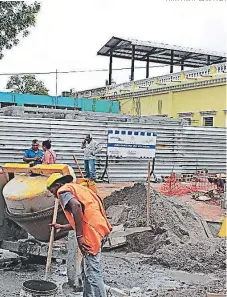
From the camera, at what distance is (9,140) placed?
17.5m

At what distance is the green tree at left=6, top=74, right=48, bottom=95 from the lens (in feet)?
156

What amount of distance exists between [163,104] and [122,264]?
21013 millimetres

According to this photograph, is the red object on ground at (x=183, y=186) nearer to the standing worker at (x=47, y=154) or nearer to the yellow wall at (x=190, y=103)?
the standing worker at (x=47, y=154)

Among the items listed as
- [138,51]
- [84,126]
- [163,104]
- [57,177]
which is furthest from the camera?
[138,51]

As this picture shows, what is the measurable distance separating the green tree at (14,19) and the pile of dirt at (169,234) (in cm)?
440

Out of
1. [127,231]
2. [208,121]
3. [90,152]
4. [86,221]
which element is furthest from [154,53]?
[86,221]

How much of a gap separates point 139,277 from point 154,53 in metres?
27.1

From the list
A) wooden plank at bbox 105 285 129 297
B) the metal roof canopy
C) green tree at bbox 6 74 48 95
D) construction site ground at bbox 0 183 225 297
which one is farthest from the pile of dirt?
green tree at bbox 6 74 48 95

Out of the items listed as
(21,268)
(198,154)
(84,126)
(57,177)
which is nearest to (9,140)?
(84,126)

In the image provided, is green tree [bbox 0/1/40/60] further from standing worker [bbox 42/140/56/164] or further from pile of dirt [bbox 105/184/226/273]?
pile of dirt [bbox 105/184/226/273]

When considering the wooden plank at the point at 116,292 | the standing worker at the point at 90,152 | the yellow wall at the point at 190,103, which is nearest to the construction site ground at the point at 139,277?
the wooden plank at the point at 116,292

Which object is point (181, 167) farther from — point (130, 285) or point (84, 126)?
point (130, 285)

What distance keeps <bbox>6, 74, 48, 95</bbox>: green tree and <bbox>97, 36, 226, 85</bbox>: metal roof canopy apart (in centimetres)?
1550

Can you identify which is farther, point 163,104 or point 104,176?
point 163,104
